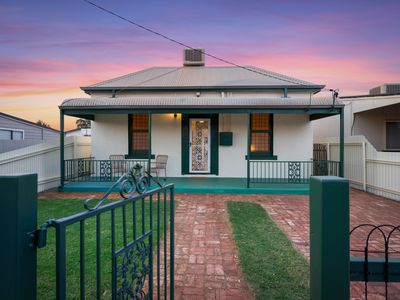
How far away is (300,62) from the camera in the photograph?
12789 millimetres

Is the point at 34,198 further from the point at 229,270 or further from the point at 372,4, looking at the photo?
the point at 372,4

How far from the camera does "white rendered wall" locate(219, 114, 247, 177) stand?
1035 centimetres

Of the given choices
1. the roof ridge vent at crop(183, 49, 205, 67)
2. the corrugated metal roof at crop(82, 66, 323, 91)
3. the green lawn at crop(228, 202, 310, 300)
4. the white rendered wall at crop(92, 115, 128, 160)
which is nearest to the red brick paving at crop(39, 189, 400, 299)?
the green lawn at crop(228, 202, 310, 300)

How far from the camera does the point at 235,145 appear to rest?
34.0 ft

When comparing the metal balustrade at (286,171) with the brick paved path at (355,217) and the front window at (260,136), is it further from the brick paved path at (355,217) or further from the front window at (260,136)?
the brick paved path at (355,217)

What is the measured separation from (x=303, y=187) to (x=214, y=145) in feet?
12.3

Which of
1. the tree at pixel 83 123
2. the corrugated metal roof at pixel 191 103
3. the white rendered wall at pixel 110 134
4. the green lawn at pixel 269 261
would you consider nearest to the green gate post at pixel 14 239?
the green lawn at pixel 269 261

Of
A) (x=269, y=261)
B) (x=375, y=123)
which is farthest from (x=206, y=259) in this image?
(x=375, y=123)

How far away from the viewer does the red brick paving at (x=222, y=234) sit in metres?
2.92

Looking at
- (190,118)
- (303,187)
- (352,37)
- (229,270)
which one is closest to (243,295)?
(229,270)

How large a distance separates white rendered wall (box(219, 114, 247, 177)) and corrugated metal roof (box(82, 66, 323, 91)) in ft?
5.38

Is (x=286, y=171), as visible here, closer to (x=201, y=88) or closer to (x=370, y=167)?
(x=370, y=167)

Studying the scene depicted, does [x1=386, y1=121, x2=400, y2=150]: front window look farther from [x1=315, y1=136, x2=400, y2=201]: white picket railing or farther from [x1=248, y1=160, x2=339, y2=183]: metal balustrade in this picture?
[x1=248, y1=160, x2=339, y2=183]: metal balustrade

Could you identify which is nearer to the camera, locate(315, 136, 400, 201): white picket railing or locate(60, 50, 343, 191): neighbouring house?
locate(315, 136, 400, 201): white picket railing
